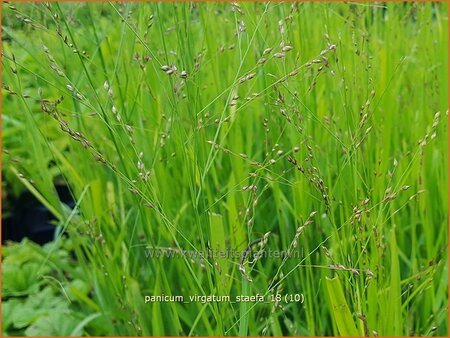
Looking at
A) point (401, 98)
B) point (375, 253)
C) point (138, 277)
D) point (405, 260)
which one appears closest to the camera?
point (375, 253)

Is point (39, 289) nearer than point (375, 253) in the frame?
No

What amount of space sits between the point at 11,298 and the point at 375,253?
1061 mm

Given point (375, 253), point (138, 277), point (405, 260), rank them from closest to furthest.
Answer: point (375, 253)
point (405, 260)
point (138, 277)

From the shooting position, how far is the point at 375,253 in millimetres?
1008

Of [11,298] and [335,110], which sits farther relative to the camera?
[11,298]

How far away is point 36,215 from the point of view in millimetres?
2133

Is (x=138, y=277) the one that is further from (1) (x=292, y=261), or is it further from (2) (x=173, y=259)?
(1) (x=292, y=261)

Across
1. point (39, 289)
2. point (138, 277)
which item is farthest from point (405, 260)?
point (39, 289)

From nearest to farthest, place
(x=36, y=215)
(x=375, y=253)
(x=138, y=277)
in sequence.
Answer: (x=375, y=253) < (x=138, y=277) < (x=36, y=215)

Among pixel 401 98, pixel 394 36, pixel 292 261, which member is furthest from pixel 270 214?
pixel 394 36

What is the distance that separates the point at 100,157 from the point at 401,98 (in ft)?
3.22

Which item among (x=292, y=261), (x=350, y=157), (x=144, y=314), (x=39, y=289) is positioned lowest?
(x=39, y=289)

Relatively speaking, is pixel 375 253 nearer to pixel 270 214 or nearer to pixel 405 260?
pixel 405 260

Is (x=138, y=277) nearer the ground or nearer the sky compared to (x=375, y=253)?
nearer the ground
